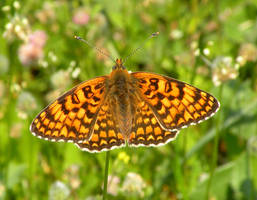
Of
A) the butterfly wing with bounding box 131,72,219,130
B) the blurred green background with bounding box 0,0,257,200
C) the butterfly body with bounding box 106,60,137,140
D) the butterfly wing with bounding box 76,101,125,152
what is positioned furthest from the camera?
the blurred green background with bounding box 0,0,257,200

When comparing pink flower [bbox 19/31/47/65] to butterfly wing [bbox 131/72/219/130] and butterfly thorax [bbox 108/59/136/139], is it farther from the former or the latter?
butterfly wing [bbox 131/72/219/130]

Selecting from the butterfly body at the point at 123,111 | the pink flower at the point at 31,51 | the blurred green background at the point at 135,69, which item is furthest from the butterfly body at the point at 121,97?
the pink flower at the point at 31,51

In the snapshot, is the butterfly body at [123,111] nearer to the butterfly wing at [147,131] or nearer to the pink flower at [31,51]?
the butterfly wing at [147,131]

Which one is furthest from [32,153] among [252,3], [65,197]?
[252,3]

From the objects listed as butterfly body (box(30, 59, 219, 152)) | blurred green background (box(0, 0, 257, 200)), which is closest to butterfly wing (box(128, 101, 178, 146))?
butterfly body (box(30, 59, 219, 152))

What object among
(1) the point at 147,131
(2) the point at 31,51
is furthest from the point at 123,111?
(2) the point at 31,51

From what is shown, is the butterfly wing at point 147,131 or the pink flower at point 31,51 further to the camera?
the pink flower at point 31,51
